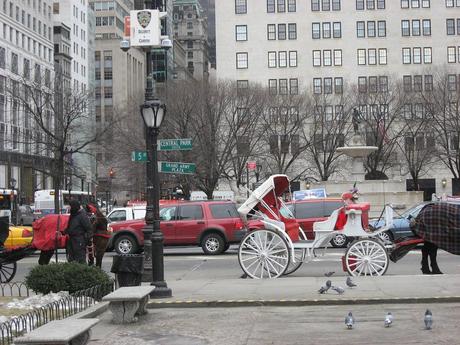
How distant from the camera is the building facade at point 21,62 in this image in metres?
83.3

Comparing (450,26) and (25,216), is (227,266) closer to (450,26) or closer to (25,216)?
(25,216)

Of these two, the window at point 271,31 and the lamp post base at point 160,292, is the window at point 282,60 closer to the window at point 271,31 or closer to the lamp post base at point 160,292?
the window at point 271,31

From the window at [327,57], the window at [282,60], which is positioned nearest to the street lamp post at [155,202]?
the window at [282,60]

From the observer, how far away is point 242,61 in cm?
8888

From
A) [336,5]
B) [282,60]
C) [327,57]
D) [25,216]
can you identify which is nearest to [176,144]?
[25,216]

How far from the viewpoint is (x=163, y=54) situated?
53.2 ft

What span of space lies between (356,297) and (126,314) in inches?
161

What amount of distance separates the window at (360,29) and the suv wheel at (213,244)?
71.3 meters

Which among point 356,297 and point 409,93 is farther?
point 409,93

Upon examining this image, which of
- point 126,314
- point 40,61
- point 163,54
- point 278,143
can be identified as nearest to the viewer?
point 126,314

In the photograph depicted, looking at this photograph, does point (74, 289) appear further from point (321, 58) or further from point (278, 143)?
point (321, 58)

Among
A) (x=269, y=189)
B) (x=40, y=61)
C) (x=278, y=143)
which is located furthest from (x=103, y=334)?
(x=40, y=61)

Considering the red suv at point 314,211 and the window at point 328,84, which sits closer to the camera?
the red suv at point 314,211

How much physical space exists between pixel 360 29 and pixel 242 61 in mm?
16712
